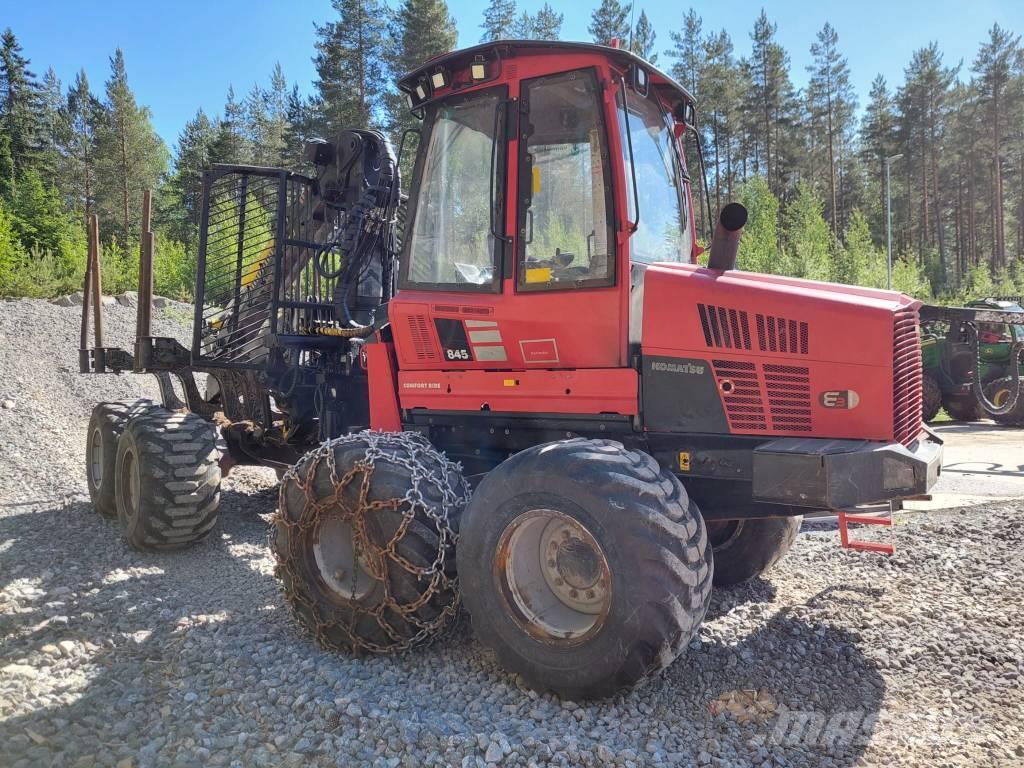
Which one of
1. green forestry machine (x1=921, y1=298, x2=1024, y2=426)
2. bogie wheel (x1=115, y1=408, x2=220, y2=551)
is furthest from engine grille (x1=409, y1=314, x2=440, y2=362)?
green forestry machine (x1=921, y1=298, x2=1024, y2=426)

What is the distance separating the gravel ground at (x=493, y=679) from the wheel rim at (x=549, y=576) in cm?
34

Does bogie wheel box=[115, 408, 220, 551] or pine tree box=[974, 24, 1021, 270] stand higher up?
pine tree box=[974, 24, 1021, 270]

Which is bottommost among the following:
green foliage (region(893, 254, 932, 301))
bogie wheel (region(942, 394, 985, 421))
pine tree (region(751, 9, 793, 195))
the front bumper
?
the front bumper

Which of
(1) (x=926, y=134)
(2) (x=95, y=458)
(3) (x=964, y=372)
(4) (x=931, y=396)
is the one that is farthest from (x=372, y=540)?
(1) (x=926, y=134)

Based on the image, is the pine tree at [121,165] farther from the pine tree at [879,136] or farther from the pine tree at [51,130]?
the pine tree at [879,136]

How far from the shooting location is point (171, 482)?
5.75 metres

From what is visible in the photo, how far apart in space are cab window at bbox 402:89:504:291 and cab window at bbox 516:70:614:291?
181 mm

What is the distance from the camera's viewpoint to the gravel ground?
2.98 metres

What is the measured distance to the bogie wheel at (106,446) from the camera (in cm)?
678

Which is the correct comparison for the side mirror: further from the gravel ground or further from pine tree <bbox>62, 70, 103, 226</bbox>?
pine tree <bbox>62, 70, 103, 226</bbox>

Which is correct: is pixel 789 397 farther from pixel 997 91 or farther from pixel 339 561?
pixel 997 91

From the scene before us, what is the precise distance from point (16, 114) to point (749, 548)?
52620 millimetres

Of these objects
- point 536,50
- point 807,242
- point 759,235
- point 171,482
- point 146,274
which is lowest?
point 171,482

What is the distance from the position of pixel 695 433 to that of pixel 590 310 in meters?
0.80
